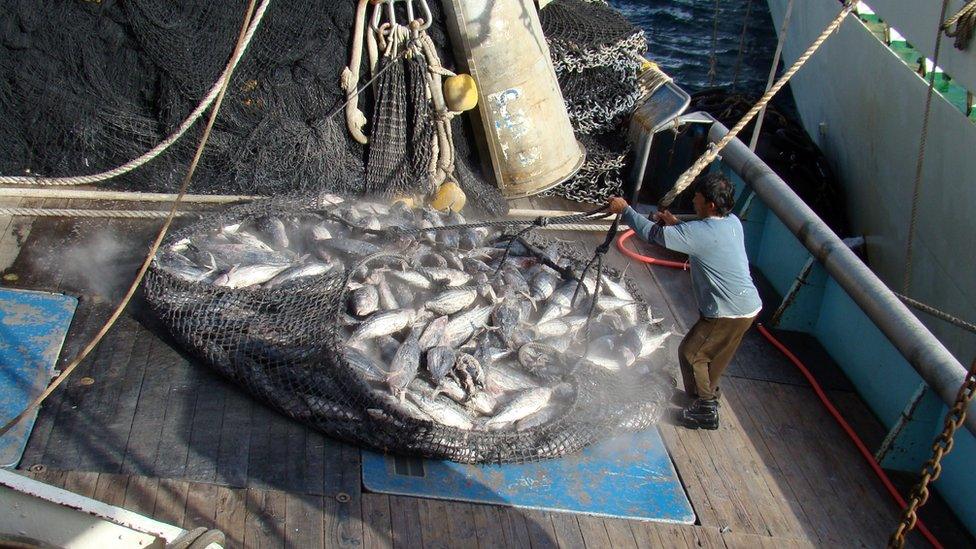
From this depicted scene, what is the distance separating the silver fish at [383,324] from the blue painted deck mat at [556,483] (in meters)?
0.81

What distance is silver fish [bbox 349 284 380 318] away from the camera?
536cm

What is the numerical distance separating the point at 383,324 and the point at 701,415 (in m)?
2.26

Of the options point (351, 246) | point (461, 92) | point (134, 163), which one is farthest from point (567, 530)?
point (134, 163)

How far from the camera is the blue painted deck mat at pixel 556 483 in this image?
461 centimetres

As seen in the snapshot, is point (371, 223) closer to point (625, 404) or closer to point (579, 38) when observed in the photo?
point (625, 404)

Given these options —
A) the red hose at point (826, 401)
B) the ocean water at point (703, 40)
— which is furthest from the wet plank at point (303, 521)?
the ocean water at point (703, 40)

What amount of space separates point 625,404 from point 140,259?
390cm

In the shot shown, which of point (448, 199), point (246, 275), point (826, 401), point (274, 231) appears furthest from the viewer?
point (448, 199)

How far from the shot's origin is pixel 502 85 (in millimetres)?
7527

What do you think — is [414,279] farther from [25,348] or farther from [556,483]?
[25,348]

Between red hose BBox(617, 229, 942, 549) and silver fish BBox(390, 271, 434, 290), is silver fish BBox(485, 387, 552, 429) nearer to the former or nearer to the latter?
silver fish BBox(390, 271, 434, 290)

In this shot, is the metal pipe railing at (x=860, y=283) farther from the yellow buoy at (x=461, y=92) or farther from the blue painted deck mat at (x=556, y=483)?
the yellow buoy at (x=461, y=92)

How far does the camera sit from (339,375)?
15.7 ft

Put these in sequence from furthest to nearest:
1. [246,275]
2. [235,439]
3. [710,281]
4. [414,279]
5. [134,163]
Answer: [134,163] → [414,279] → [246,275] → [710,281] → [235,439]
